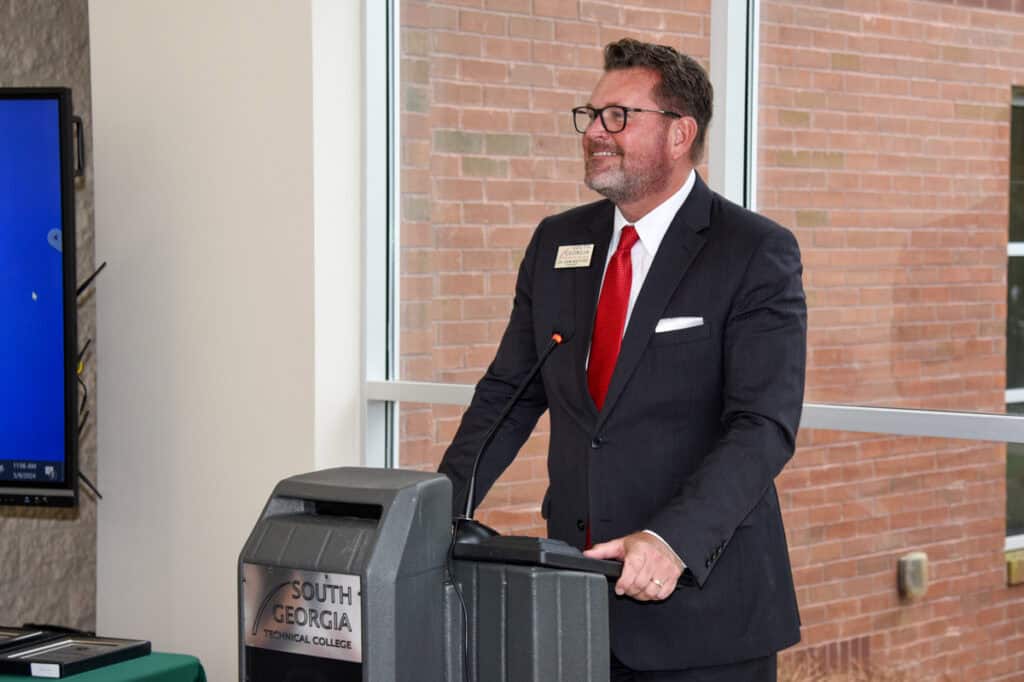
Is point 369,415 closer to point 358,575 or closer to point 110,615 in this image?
point 110,615

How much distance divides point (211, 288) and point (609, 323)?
188cm

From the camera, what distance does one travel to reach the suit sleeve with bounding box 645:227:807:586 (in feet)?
5.46

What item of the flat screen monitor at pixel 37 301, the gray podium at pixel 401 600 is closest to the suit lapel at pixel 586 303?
the gray podium at pixel 401 600

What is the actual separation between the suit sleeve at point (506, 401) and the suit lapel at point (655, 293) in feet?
0.55

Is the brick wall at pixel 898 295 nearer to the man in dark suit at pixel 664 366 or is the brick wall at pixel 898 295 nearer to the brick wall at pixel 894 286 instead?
the brick wall at pixel 894 286

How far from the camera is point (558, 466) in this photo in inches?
84.3

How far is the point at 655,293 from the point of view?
1998mm

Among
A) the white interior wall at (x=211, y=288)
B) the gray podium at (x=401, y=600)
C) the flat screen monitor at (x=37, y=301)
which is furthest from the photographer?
the white interior wall at (x=211, y=288)

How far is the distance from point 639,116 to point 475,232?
4.66ft

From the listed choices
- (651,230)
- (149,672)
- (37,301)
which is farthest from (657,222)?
(37,301)

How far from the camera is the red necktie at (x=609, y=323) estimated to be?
206 cm

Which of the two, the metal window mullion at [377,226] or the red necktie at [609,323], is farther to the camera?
the metal window mullion at [377,226]

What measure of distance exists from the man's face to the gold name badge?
0.30 feet

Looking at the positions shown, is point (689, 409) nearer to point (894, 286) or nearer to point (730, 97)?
point (894, 286)
